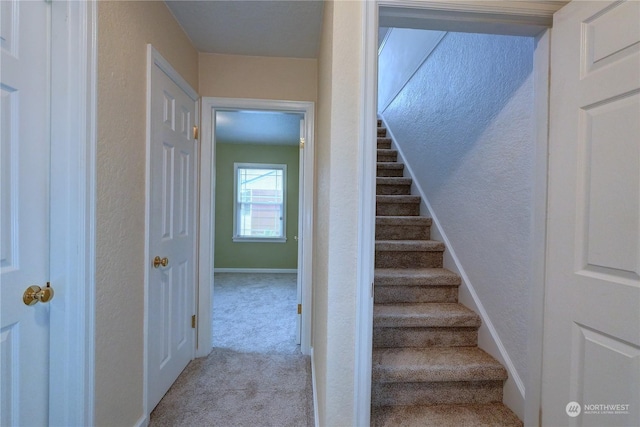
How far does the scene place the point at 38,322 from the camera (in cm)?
103

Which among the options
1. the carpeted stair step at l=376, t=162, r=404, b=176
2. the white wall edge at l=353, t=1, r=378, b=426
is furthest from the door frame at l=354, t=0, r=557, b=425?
the carpeted stair step at l=376, t=162, r=404, b=176

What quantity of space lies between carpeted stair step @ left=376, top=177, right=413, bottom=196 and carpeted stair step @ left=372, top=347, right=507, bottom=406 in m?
1.67

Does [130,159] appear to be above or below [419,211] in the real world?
above

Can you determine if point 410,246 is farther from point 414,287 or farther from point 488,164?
point 488,164

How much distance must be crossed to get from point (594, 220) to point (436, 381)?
1.08m

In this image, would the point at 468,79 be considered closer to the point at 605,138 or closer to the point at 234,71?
the point at 605,138

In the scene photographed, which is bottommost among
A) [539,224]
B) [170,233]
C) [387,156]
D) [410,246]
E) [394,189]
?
[410,246]

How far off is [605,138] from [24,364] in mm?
2098

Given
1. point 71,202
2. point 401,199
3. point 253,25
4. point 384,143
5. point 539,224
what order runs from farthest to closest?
point 384,143 < point 401,199 < point 253,25 < point 539,224 < point 71,202

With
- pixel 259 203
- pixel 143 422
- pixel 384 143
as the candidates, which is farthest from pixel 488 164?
pixel 259 203

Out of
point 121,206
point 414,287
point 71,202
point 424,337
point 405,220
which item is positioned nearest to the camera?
point 71,202

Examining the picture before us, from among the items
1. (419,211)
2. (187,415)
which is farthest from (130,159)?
(419,211)

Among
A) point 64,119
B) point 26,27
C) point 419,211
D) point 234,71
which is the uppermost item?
point 234,71

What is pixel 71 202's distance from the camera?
3.52 feet
